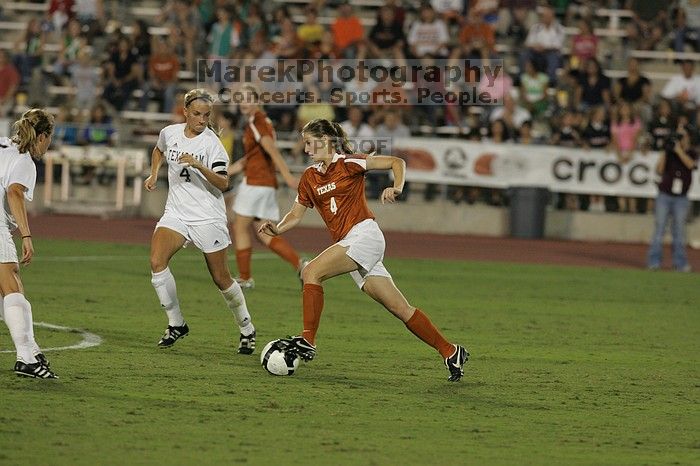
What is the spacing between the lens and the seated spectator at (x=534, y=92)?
26.8 m

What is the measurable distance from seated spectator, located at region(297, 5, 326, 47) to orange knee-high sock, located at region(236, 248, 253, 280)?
12.9m

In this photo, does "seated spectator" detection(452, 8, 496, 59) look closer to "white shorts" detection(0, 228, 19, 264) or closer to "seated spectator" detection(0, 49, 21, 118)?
"seated spectator" detection(0, 49, 21, 118)

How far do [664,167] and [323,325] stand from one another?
9.10 meters

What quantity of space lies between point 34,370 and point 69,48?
879 inches

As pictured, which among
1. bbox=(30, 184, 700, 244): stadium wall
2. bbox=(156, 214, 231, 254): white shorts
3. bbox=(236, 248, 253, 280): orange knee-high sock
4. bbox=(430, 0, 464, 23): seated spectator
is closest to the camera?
bbox=(156, 214, 231, 254): white shorts

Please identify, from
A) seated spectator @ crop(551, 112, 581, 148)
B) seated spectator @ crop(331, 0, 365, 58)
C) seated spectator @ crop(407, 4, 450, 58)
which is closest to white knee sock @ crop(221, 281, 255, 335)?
seated spectator @ crop(551, 112, 581, 148)

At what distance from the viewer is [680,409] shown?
373 inches

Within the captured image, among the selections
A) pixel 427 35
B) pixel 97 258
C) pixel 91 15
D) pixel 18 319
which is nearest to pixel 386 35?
pixel 427 35

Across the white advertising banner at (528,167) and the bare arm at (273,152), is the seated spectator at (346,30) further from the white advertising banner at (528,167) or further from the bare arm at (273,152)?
the bare arm at (273,152)

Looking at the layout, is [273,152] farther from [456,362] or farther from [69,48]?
[69,48]

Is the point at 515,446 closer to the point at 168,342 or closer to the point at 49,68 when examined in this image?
the point at 168,342

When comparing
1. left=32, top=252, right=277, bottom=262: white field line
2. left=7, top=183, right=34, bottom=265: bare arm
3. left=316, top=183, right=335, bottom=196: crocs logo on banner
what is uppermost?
left=316, top=183, right=335, bottom=196: crocs logo on banner

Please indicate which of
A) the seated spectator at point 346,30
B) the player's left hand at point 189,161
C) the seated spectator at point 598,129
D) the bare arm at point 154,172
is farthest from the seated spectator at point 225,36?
the player's left hand at point 189,161

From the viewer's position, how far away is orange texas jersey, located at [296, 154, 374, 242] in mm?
10172
